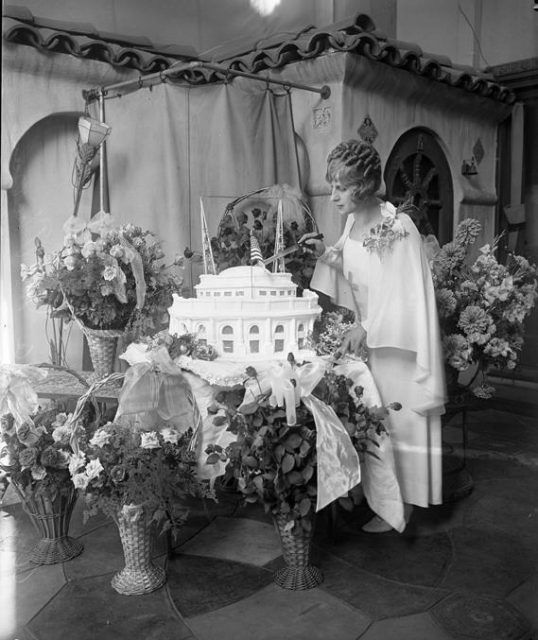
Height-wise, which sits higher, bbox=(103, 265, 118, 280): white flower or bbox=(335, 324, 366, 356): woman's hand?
bbox=(103, 265, 118, 280): white flower

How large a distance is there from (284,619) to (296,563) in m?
0.19

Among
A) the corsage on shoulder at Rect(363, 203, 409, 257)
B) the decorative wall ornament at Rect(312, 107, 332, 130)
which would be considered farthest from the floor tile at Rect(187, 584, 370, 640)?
the decorative wall ornament at Rect(312, 107, 332, 130)

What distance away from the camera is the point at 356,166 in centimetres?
146

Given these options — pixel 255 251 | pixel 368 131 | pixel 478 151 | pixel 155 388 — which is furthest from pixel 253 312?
pixel 478 151

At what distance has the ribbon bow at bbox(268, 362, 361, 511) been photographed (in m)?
1.66

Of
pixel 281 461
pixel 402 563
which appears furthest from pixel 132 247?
pixel 402 563

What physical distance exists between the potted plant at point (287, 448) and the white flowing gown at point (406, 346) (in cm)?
6

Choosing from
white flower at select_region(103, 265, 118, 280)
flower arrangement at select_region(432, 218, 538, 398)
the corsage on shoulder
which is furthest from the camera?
white flower at select_region(103, 265, 118, 280)

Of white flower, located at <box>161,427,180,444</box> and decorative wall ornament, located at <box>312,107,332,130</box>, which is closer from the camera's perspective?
decorative wall ornament, located at <box>312,107,332,130</box>

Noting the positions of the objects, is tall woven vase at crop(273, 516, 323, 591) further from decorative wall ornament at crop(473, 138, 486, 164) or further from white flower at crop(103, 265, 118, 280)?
decorative wall ornament at crop(473, 138, 486, 164)

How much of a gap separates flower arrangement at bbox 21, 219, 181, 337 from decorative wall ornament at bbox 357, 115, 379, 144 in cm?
52

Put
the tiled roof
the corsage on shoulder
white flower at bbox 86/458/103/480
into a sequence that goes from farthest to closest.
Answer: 1. white flower at bbox 86/458/103/480
2. the corsage on shoulder
3. the tiled roof

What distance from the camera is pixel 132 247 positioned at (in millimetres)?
1734

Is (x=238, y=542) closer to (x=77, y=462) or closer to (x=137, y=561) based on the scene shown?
(x=137, y=561)
